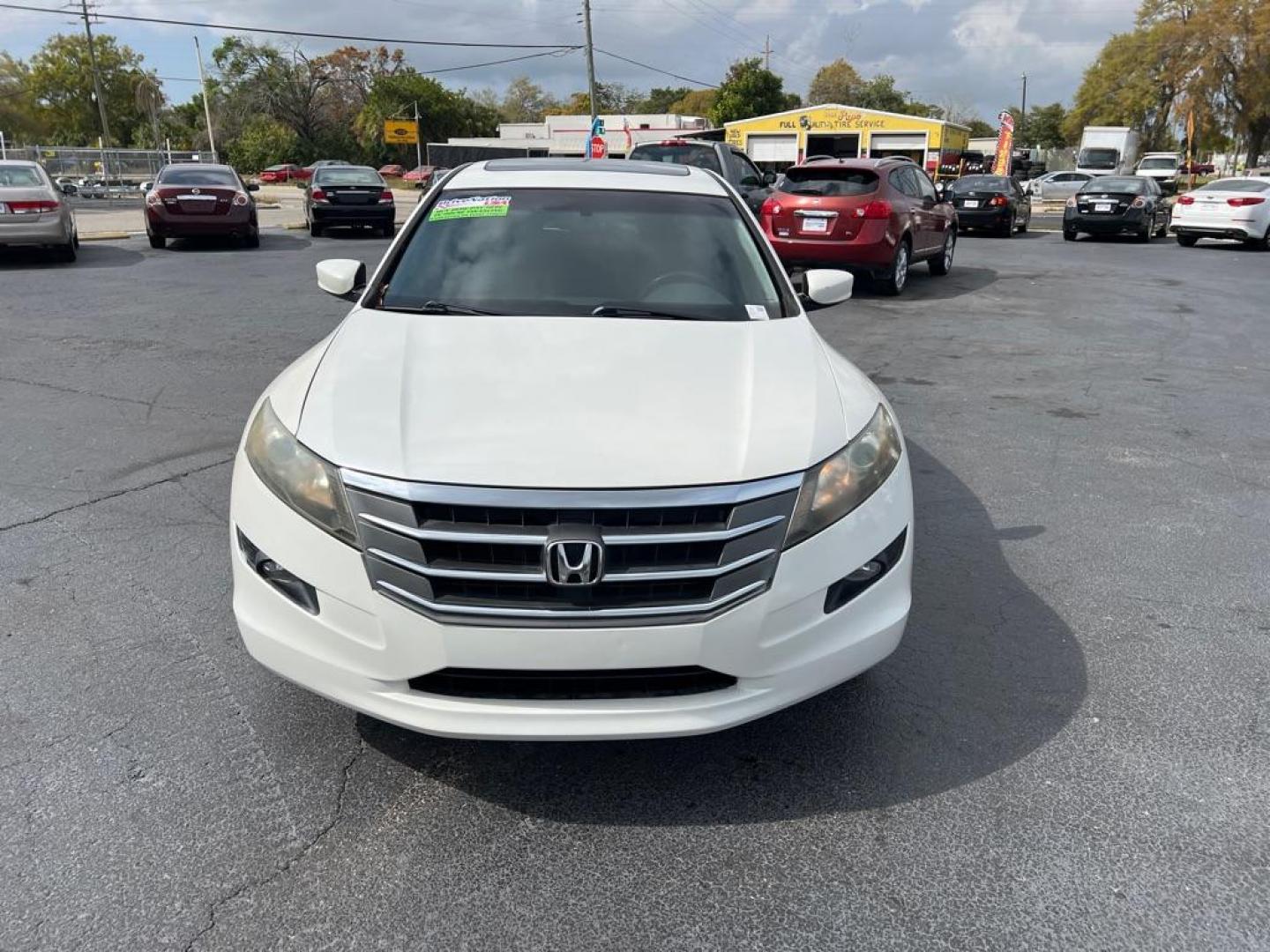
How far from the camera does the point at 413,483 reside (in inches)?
95.3

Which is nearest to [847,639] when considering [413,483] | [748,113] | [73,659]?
[413,483]

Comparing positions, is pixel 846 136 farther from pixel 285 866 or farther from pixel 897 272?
pixel 285 866

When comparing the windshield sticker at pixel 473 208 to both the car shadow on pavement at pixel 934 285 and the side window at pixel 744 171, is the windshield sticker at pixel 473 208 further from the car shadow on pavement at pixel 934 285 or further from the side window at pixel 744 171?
the side window at pixel 744 171

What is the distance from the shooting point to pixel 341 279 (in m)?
4.36

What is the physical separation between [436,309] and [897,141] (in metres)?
56.1

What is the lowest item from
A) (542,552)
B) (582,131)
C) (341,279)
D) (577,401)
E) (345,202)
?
(542,552)

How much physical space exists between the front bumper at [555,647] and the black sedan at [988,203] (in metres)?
22.8

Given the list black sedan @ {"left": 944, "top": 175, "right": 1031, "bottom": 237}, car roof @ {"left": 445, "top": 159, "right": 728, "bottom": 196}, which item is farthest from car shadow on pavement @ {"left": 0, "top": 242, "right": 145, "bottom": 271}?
black sedan @ {"left": 944, "top": 175, "right": 1031, "bottom": 237}

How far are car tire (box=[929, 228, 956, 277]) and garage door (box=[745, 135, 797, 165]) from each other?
4468 cm

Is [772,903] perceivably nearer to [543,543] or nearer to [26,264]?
[543,543]

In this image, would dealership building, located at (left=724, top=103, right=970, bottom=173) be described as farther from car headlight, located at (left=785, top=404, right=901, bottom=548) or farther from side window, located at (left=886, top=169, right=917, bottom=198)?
car headlight, located at (left=785, top=404, right=901, bottom=548)

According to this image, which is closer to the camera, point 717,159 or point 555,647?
point 555,647

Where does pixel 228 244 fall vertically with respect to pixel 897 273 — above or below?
above

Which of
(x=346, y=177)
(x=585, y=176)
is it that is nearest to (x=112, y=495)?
(x=585, y=176)
